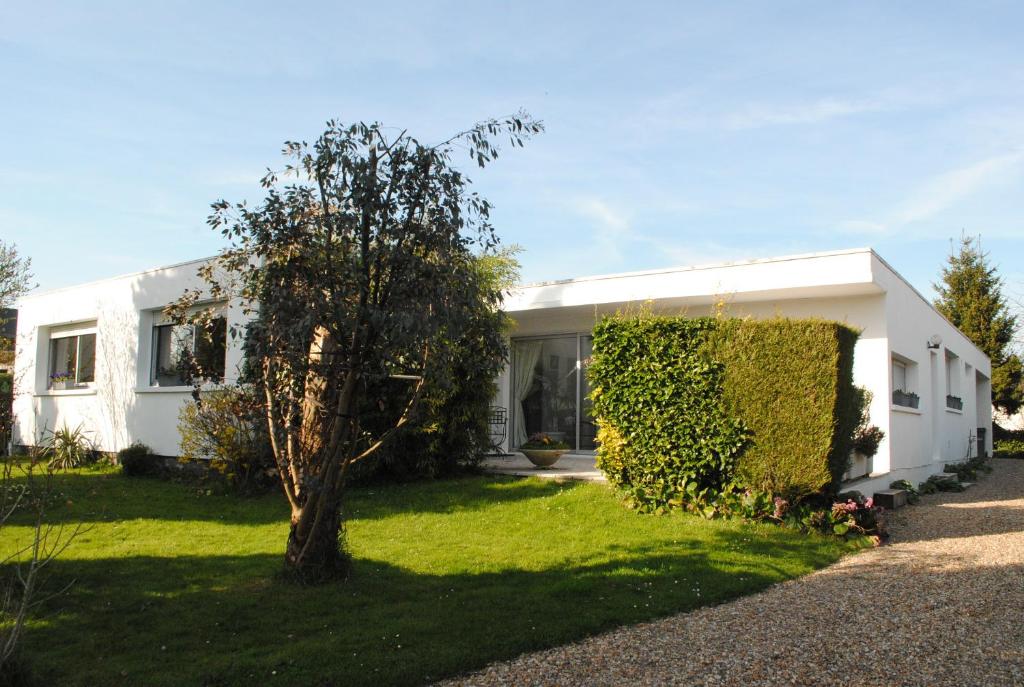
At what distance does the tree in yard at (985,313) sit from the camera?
2789 centimetres

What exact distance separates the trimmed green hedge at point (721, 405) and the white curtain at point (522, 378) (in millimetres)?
5412

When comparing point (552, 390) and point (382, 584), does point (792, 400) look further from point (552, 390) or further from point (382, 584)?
point (552, 390)

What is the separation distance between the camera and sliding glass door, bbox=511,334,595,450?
14906 millimetres

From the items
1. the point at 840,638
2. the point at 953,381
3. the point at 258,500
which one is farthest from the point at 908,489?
the point at 258,500

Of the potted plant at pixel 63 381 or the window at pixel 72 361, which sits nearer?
the window at pixel 72 361

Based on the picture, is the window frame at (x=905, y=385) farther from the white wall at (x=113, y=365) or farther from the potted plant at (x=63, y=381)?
the potted plant at (x=63, y=381)

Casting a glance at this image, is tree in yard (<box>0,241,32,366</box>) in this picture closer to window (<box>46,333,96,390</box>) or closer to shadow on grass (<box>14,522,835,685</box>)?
window (<box>46,333,96,390</box>)

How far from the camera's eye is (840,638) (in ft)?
16.6

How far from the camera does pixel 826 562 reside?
7.41 metres

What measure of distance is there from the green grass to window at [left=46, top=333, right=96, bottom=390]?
6.77 meters

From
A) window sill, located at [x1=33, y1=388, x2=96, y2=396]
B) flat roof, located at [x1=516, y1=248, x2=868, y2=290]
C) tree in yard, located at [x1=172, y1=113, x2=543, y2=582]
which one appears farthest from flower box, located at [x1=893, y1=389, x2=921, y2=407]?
window sill, located at [x1=33, y1=388, x2=96, y2=396]

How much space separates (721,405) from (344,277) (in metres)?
5.06

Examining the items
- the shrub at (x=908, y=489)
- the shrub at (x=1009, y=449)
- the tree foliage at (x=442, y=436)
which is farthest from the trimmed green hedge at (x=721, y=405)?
the shrub at (x=1009, y=449)

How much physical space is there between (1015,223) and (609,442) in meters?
22.0
